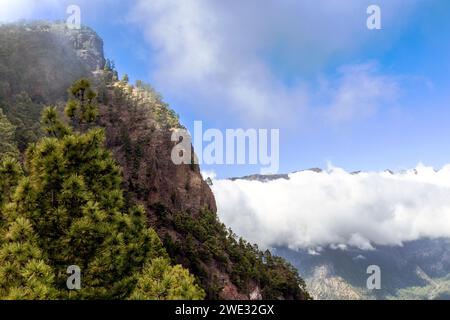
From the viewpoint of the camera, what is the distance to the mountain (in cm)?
8456

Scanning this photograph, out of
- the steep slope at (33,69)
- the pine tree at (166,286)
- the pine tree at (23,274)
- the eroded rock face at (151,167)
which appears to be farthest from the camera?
the eroded rock face at (151,167)

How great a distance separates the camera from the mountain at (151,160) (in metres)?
84.6

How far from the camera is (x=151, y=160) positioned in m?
100

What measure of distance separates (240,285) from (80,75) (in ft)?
300

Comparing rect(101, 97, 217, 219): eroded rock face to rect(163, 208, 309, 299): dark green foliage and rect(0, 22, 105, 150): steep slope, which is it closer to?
rect(163, 208, 309, 299): dark green foliage

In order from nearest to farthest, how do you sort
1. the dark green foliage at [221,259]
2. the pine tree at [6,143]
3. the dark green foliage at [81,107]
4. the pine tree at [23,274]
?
the pine tree at [23,274] < the dark green foliage at [81,107] < the pine tree at [6,143] < the dark green foliage at [221,259]

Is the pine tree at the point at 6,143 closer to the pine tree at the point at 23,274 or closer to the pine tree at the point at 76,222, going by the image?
the pine tree at the point at 76,222

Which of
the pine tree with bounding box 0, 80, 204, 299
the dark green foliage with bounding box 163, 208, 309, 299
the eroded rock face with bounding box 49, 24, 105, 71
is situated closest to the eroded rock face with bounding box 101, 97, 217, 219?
the dark green foliage with bounding box 163, 208, 309, 299

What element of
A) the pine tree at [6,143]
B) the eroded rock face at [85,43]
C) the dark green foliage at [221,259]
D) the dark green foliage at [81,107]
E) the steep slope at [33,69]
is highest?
the eroded rock face at [85,43]

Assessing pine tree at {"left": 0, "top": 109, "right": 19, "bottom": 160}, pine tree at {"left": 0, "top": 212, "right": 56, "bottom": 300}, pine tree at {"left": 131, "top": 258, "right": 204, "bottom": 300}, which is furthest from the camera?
pine tree at {"left": 0, "top": 109, "right": 19, "bottom": 160}

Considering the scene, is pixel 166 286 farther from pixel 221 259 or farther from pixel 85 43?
pixel 85 43

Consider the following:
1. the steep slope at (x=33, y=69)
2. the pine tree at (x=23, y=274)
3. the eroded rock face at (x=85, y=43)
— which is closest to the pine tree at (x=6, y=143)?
the steep slope at (x=33, y=69)

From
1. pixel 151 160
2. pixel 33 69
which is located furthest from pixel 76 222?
pixel 33 69

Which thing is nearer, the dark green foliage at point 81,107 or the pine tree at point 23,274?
the pine tree at point 23,274
